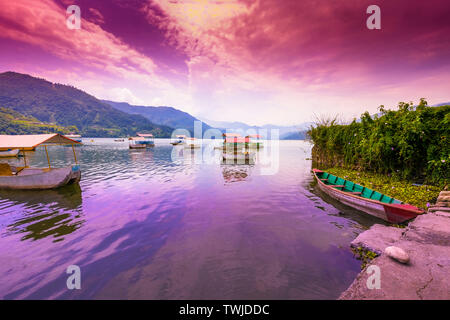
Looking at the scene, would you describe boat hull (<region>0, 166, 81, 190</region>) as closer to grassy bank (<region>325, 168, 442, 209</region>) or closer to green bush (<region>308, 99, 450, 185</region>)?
grassy bank (<region>325, 168, 442, 209</region>)

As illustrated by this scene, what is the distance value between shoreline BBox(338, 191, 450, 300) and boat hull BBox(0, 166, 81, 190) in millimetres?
20905

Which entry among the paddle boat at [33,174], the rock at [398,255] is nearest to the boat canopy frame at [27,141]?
the paddle boat at [33,174]

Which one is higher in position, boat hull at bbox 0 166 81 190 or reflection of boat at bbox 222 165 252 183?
boat hull at bbox 0 166 81 190

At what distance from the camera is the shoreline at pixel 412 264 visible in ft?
13.0

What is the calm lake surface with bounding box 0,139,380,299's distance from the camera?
5.16m

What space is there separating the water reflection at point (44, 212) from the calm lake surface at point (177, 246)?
0.06 meters

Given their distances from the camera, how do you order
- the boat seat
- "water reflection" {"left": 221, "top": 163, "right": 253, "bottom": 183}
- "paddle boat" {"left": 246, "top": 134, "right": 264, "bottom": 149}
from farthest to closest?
"paddle boat" {"left": 246, "top": 134, "right": 264, "bottom": 149} < "water reflection" {"left": 221, "top": 163, "right": 253, "bottom": 183} < the boat seat

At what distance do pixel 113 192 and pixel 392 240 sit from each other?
1820 cm

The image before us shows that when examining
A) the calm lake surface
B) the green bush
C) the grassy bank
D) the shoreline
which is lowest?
the calm lake surface

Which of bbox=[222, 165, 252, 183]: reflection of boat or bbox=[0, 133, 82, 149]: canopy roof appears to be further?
bbox=[222, 165, 252, 183]: reflection of boat

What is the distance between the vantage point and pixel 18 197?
1318 cm

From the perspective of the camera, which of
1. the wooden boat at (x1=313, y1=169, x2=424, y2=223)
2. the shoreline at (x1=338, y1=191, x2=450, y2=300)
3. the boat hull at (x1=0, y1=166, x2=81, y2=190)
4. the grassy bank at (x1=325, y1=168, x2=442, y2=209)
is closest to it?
the shoreline at (x1=338, y1=191, x2=450, y2=300)

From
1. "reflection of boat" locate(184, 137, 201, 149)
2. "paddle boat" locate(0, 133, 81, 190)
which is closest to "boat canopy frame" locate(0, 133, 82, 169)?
"paddle boat" locate(0, 133, 81, 190)
